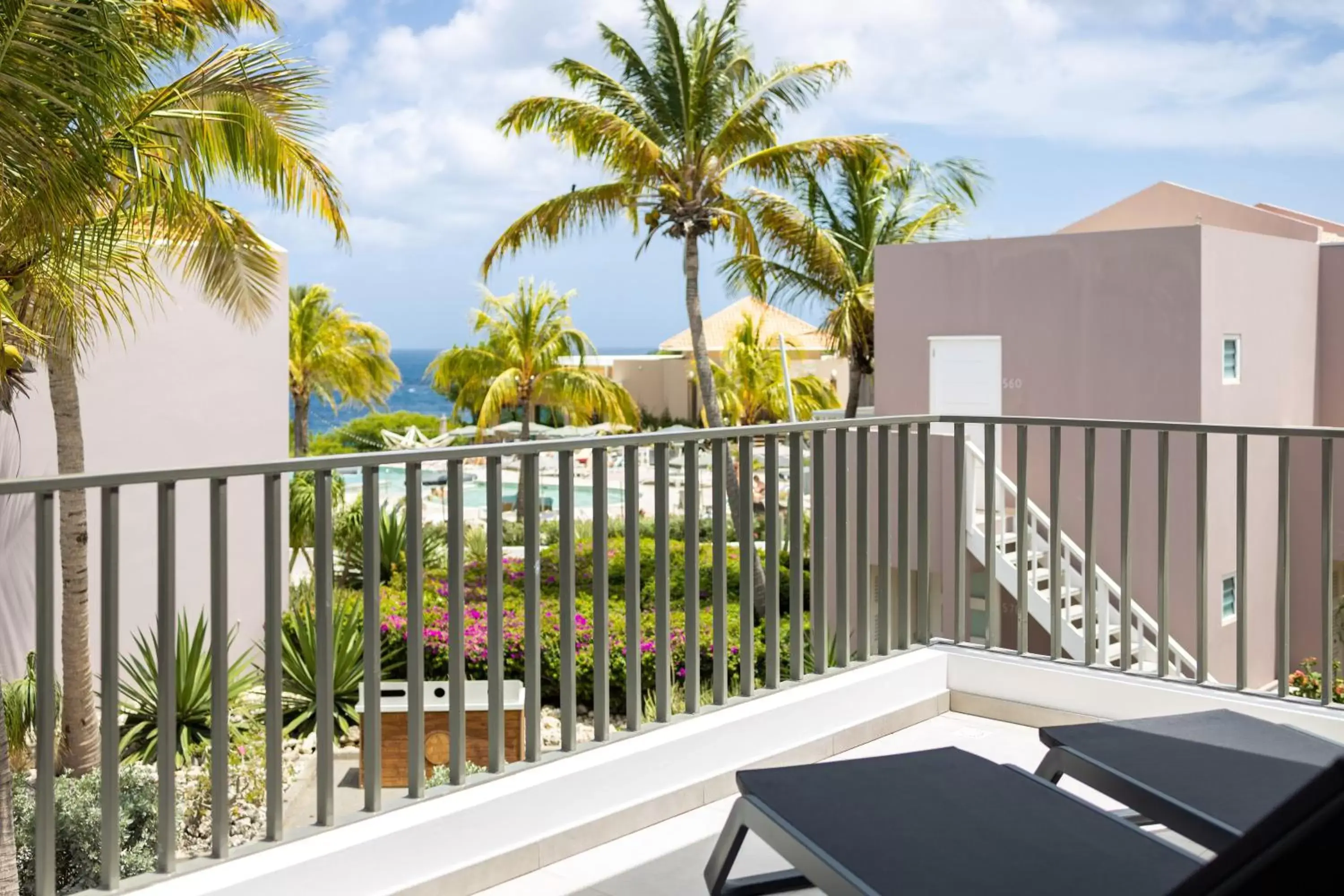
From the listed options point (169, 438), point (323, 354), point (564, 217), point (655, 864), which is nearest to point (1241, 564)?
point (655, 864)

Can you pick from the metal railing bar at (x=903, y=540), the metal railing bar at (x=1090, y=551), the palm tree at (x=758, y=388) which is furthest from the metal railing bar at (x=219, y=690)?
the palm tree at (x=758, y=388)

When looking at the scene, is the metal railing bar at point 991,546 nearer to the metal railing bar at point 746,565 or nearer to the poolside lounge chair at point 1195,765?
the metal railing bar at point 746,565

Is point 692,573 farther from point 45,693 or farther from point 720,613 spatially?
point 45,693

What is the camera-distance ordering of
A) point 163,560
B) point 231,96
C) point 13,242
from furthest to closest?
1. point 231,96
2. point 13,242
3. point 163,560

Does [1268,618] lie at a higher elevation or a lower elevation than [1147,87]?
lower

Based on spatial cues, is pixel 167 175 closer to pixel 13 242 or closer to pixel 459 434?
pixel 13 242

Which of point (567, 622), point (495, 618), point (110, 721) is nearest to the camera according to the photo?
point (110, 721)

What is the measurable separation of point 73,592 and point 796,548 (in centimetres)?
608

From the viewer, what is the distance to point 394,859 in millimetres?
2572

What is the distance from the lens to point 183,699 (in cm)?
709

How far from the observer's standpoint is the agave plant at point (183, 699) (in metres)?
6.93

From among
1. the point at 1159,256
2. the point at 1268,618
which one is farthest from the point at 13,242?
the point at 1268,618

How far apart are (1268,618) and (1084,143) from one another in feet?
226

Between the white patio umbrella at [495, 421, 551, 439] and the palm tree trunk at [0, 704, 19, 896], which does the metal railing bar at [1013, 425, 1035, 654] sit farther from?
the white patio umbrella at [495, 421, 551, 439]
